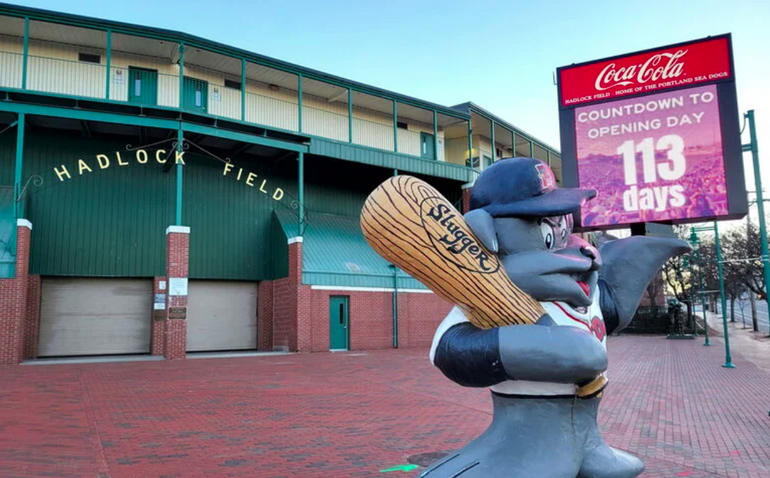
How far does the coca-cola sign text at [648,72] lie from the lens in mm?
4715

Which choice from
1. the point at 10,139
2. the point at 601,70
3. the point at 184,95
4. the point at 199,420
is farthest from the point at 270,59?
the point at 601,70

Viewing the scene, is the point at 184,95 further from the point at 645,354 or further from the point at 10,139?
the point at 645,354

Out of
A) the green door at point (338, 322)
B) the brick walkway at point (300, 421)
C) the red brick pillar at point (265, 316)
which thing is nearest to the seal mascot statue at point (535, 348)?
the brick walkway at point (300, 421)

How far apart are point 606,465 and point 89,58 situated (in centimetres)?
2192

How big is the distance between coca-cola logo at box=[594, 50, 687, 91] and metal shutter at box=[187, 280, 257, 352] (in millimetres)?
18860

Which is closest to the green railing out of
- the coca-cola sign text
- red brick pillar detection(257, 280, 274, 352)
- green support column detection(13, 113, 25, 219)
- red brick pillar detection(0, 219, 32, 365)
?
green support column detection(13, 113, 25, 219)

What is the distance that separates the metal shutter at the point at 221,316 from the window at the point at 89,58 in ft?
26.9

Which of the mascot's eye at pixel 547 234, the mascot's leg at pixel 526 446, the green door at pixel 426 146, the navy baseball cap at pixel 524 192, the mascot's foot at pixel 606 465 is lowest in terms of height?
the mascot's foot at pixel 606 465

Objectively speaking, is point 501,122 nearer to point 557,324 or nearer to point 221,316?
point 221,316

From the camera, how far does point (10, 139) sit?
18766 mm

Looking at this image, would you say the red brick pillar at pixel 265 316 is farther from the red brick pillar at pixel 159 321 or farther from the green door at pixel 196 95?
the green door at pixel 196 95

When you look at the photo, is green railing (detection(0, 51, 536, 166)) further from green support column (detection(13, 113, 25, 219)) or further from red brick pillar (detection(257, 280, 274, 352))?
red brick pillar (detection(257, 280, 274, 352))

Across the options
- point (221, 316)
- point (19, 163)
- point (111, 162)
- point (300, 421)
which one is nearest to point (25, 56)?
point (19, 163)

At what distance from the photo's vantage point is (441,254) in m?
2.60
